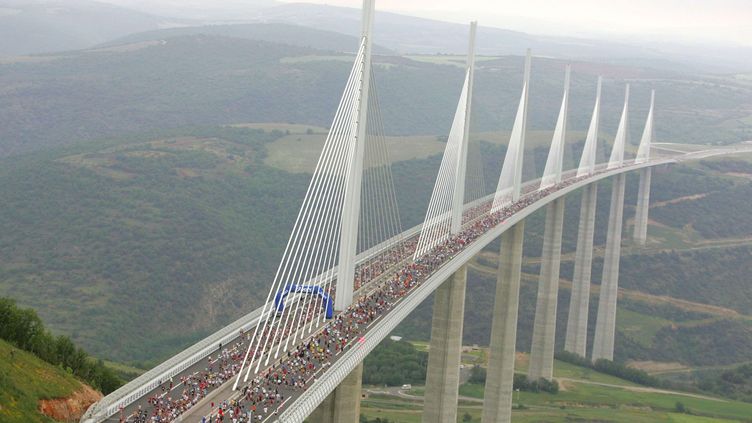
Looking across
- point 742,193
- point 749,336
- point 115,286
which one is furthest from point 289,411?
point 742,193

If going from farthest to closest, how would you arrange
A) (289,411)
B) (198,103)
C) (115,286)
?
(198,103), (115,286), (289,411)

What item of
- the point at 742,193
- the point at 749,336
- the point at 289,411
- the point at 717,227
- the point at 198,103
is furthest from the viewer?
the point at 198,103

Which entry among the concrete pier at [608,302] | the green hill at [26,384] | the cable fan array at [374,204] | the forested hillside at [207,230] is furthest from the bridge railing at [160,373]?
the concrete pier at [608,302]

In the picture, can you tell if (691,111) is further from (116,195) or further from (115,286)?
(115,286)

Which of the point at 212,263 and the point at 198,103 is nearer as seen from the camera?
the point at 212,263

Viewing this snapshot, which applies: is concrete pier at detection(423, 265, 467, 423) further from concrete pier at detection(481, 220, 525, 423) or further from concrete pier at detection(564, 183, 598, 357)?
concrete pier at detection(564, 183, 598, 357)

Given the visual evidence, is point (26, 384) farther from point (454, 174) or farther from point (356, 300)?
point (454, 174)

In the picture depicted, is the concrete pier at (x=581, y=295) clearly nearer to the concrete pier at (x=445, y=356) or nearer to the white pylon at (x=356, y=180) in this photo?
the concrete pier at (x=445, y=356)
